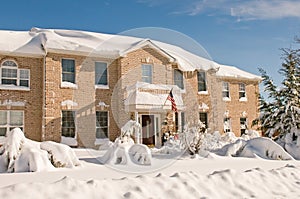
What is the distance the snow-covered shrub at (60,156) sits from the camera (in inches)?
331

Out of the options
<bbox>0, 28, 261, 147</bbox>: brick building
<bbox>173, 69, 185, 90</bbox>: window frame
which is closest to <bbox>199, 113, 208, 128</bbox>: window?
<bbox>0, 28, 261, 147</bbox>: brick building

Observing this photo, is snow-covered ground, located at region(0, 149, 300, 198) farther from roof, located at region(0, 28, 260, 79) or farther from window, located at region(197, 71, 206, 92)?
window, located at region(197, 71, 206, 92)

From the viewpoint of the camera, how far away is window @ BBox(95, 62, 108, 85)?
58.0ft

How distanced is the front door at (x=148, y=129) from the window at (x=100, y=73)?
309cm

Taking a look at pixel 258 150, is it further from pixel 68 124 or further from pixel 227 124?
pixel 227 124

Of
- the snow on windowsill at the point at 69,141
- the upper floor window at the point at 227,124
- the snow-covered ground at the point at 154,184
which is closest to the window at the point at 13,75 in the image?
the snow on windowsill at the point at 69,141

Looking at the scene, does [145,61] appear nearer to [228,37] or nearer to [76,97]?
[76,97]

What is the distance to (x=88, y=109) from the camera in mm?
16922

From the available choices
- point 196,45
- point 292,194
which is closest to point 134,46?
point 196,45

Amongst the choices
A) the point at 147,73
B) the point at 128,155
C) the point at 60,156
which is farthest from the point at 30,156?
the point at 147,73

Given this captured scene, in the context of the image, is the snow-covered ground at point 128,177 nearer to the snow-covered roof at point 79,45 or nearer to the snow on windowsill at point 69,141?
the snow on windowsill at point 69,141

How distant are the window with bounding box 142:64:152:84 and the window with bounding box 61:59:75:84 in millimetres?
4031

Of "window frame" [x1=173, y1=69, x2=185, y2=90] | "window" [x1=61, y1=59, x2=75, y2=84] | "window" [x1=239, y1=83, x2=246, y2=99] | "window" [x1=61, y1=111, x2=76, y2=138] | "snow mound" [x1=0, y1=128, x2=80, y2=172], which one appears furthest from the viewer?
"window" [x1=239, y1=83, x2=246, y2=99]

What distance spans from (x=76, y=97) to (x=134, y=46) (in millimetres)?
4435
